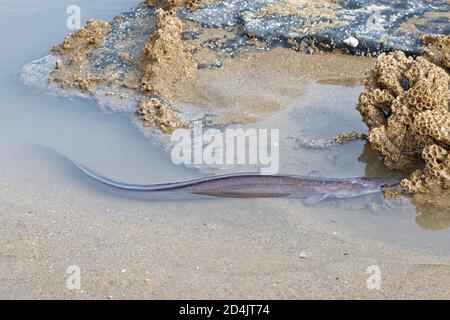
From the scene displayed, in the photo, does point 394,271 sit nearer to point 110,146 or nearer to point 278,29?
point 110,146

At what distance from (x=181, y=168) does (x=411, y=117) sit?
1876mm

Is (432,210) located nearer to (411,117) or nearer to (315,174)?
(411,117)

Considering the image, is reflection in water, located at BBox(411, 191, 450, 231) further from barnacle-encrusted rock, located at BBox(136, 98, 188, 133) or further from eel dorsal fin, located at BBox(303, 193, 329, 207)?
barnacle-encrusted rock, located at BBox(136, 98, 188, 133)

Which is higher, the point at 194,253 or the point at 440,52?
the point at 440,52

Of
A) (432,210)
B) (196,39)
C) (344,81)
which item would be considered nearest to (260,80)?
(344,81)

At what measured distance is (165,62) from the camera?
597cm

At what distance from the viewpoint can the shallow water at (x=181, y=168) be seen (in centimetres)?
405

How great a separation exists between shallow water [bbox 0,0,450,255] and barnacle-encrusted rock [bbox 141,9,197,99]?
0.53 metres

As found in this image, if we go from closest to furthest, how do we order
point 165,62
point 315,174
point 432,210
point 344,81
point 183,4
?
point 432,210
point 315,174
point 344,81
point 165,62
point 183,4

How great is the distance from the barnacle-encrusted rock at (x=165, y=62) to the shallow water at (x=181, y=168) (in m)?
0.53

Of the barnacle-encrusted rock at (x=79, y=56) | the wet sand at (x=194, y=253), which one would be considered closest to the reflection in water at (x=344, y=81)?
the wet sand at (x=194, y=253)

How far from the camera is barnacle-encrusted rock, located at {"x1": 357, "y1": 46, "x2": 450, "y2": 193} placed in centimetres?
415

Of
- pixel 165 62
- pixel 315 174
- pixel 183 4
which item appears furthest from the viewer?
pixel 183 4
